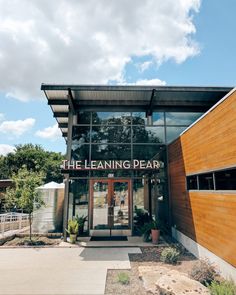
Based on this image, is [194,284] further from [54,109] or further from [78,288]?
[54,109]

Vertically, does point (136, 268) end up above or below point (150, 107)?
below

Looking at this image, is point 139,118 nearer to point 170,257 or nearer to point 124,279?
point 170,257

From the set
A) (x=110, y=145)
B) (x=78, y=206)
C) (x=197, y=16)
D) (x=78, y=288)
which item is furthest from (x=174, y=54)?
(x=78, y=288)

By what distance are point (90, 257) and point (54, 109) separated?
26.7 feet

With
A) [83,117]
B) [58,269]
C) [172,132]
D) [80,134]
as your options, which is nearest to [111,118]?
[83,117]

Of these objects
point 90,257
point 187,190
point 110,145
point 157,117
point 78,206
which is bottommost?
point 90,257

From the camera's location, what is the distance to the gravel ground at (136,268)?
189 inches

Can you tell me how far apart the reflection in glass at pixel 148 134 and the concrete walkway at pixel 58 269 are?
17.8 feet

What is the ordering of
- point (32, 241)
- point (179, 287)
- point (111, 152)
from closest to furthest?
point (179, 287), point (32, 241), point (111, 152)

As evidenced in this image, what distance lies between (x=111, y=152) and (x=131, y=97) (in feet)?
10.2

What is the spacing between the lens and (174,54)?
370 inches

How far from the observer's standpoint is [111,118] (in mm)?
11695

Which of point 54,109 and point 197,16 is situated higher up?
point 197,16

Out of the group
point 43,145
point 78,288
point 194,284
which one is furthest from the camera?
point 43,145
